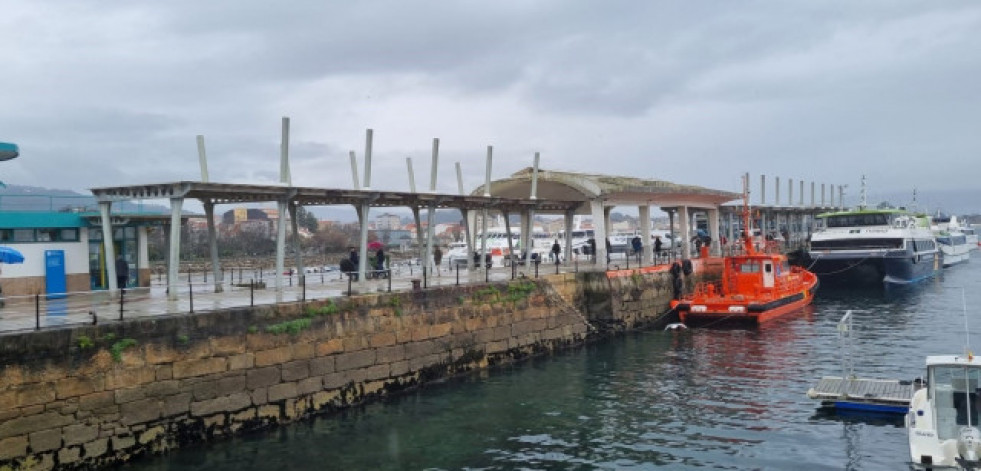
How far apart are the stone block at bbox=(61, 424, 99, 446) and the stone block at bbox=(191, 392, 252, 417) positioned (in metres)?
2.07

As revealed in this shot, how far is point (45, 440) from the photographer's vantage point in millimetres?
13430

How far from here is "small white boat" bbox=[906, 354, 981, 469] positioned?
12.6 meters

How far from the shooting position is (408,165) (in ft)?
100

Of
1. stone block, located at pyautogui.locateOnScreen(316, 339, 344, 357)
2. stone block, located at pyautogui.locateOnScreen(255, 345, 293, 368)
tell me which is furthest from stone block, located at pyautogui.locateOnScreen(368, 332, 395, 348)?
stone block, located at pyautogui.locateOnScreen(255, 345, 293, 368)

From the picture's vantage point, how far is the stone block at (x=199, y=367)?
51.9ft

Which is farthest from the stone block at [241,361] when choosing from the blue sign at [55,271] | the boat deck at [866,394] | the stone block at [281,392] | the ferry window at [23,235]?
the boat deck at [866,394]

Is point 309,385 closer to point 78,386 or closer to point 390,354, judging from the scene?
point 390,354

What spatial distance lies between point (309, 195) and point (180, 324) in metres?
7.00

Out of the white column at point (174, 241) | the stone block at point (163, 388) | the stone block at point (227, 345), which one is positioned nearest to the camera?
the stone block at point (163, 388)

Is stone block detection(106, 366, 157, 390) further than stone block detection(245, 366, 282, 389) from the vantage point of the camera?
No

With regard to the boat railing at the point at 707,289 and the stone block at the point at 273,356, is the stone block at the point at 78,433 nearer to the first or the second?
the stone block at the point at 273,356

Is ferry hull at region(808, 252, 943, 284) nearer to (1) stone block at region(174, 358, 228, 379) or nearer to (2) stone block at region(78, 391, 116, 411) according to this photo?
(1) stone block at region(174, 358, 228, 379)

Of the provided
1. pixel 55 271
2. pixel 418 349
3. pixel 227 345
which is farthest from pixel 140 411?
pixel 55 271

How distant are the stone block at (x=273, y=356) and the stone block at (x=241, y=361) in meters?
0.15
